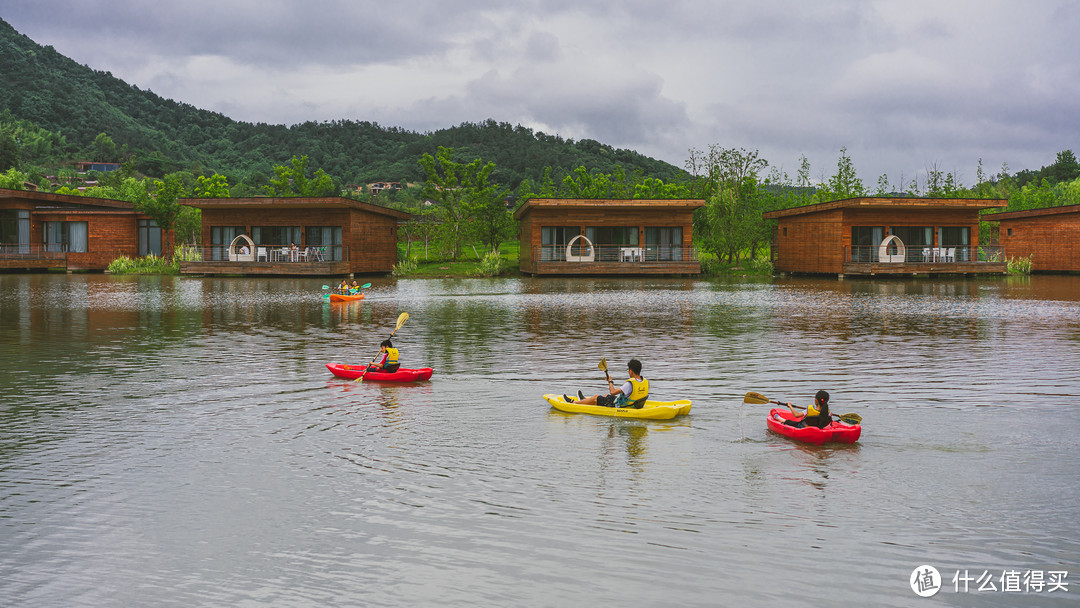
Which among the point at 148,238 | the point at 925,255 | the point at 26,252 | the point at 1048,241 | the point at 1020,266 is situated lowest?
the point at 1020,266

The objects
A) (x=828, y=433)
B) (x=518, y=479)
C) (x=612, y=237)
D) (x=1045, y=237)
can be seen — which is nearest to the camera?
(x=518, y=479)

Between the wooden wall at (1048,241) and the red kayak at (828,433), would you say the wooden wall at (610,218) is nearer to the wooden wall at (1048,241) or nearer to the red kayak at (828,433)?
the wooden wall at (1048,241)

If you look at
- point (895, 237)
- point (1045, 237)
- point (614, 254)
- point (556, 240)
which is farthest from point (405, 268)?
point (1045, 237)

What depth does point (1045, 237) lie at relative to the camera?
58.2 m

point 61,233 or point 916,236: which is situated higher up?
point 61,233

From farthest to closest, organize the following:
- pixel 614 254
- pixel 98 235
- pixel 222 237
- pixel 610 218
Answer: pixel 98 235 → pixel 222 237 → pixel 614 254 → pixel 610 218

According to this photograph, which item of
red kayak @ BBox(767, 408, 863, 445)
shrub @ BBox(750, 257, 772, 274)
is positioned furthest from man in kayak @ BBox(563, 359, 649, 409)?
shrub @ BBox(750, 257, 772, 274)

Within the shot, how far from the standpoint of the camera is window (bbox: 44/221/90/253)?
200 feet

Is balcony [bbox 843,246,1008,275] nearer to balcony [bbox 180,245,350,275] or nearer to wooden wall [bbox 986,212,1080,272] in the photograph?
wooden wall [bbox 986,212,1080,272]

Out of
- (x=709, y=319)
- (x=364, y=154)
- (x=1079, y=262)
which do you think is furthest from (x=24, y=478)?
(x=364, y=154)

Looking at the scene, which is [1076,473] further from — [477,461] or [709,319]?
[709,319]

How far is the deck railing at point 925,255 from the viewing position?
52.8 m

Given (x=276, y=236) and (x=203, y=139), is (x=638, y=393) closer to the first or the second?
(x=276, y=236)

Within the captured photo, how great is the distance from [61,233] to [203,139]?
90083 millimetres
